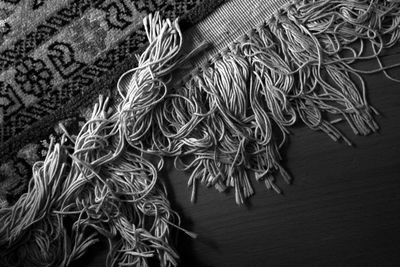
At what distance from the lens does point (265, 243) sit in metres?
0.96

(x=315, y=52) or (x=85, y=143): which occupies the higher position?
(x=85, y=143)

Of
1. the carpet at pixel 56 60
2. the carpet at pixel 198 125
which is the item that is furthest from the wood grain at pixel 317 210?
the carpet at pixel 56 60

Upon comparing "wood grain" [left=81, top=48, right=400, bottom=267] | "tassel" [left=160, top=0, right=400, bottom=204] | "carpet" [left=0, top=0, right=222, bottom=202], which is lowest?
"wood grain" [left=81, top=48, right=400, bottom=267]

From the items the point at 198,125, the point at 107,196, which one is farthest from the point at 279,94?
the point at 107,196

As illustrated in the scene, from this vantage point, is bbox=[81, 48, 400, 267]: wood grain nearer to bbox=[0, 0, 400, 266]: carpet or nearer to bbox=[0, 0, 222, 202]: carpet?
bbox=[0, 0, 400, 266]: carpet

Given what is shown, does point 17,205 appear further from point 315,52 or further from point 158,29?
point 315,52

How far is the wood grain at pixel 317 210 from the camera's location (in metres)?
0.93

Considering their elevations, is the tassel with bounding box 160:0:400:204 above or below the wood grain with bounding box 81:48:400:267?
above

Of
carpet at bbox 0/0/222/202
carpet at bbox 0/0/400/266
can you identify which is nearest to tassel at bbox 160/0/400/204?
carpet at bbox 0/0/400/266

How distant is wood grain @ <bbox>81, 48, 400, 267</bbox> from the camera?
0.93 meters

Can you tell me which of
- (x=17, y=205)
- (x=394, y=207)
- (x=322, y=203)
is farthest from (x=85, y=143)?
(x=394, y=207)

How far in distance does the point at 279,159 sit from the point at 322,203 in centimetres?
13

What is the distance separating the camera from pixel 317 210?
3.10 ft

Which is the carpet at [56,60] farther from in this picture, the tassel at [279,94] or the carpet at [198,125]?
the tassel at [279,94]
